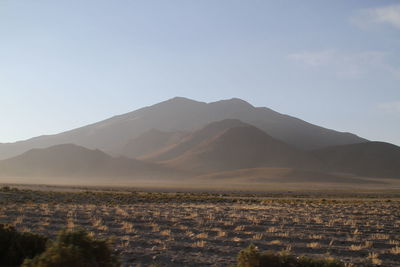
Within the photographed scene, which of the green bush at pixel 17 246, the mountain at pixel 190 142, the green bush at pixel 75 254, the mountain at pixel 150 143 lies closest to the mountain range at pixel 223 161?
the mountain at pixel 190 142

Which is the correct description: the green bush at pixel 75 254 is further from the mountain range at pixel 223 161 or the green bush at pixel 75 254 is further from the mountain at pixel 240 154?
the mountain at pixel 240 154

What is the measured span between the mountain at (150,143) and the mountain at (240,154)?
23068mm

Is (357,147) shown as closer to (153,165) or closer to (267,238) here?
(153,165)

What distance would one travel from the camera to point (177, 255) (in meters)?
11.8

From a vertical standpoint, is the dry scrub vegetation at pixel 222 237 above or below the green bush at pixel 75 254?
below

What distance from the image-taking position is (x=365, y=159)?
141 metres

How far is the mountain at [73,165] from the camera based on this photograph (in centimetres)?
12895

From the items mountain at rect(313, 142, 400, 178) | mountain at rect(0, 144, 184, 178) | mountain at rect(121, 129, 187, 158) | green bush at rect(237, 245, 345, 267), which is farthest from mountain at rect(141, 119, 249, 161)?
green bush at rect(237, 245, 345, 267)

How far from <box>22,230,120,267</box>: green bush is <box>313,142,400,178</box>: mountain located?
433ft

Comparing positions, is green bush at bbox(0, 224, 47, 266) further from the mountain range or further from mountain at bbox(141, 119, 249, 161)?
mountain at bbox(141, 119, 249, 161)

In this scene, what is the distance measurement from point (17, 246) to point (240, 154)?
139094mm

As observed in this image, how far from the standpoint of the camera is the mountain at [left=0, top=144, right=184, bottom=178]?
12895 cm

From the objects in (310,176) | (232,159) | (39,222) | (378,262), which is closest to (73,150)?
(232,159)

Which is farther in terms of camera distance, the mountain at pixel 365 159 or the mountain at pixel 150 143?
the mountain at pixel 150 143
